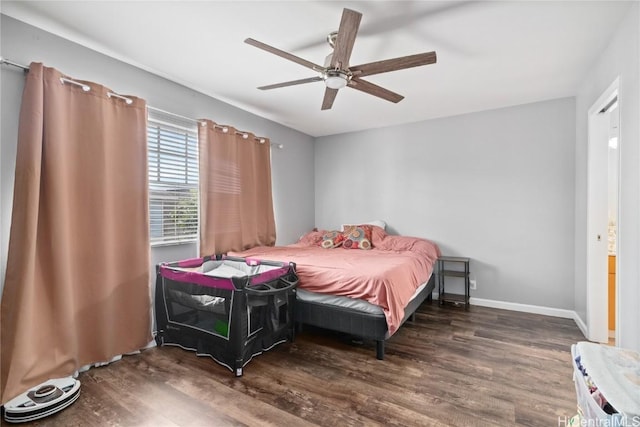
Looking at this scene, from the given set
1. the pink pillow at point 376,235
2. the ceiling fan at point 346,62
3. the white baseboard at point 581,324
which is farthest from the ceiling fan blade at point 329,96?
the white baseboard at point 581,324

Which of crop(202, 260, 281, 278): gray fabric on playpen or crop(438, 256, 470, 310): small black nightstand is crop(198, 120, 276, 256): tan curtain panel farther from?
crop(438, 256, 470, 310): small black nightstand

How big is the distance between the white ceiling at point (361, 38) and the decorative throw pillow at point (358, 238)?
1.79m

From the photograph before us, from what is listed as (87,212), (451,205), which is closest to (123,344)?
(87,212)

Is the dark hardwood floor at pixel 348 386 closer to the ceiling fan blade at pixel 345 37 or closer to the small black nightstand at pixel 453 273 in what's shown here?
the small black nightstand at pixel 453 273

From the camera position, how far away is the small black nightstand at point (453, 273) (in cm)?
367

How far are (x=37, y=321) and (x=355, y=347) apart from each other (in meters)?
2.37

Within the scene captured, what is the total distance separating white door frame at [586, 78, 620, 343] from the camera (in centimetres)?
270

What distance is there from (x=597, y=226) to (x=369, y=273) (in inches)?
90.3

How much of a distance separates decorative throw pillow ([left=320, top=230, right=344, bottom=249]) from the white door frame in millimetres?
2665

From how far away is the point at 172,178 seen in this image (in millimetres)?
2961

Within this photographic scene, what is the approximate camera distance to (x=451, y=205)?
13.1 ft

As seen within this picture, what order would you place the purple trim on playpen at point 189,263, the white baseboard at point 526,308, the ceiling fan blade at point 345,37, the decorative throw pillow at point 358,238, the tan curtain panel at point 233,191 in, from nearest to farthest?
the ceiling fan blade at point 345,37, the purple trim on playpen at point 189,263, the tan curtain panel at point 233,191, the white baseboard at point 526,308, the decorative throw pillow at point 358,238

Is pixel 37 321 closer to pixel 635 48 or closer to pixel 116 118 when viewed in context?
pixel 116 118

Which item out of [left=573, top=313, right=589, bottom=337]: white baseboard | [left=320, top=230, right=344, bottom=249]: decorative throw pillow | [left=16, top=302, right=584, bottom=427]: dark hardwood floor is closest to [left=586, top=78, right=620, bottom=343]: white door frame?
[left=573, top=313, right=589, bottom=337]: white baseboard
